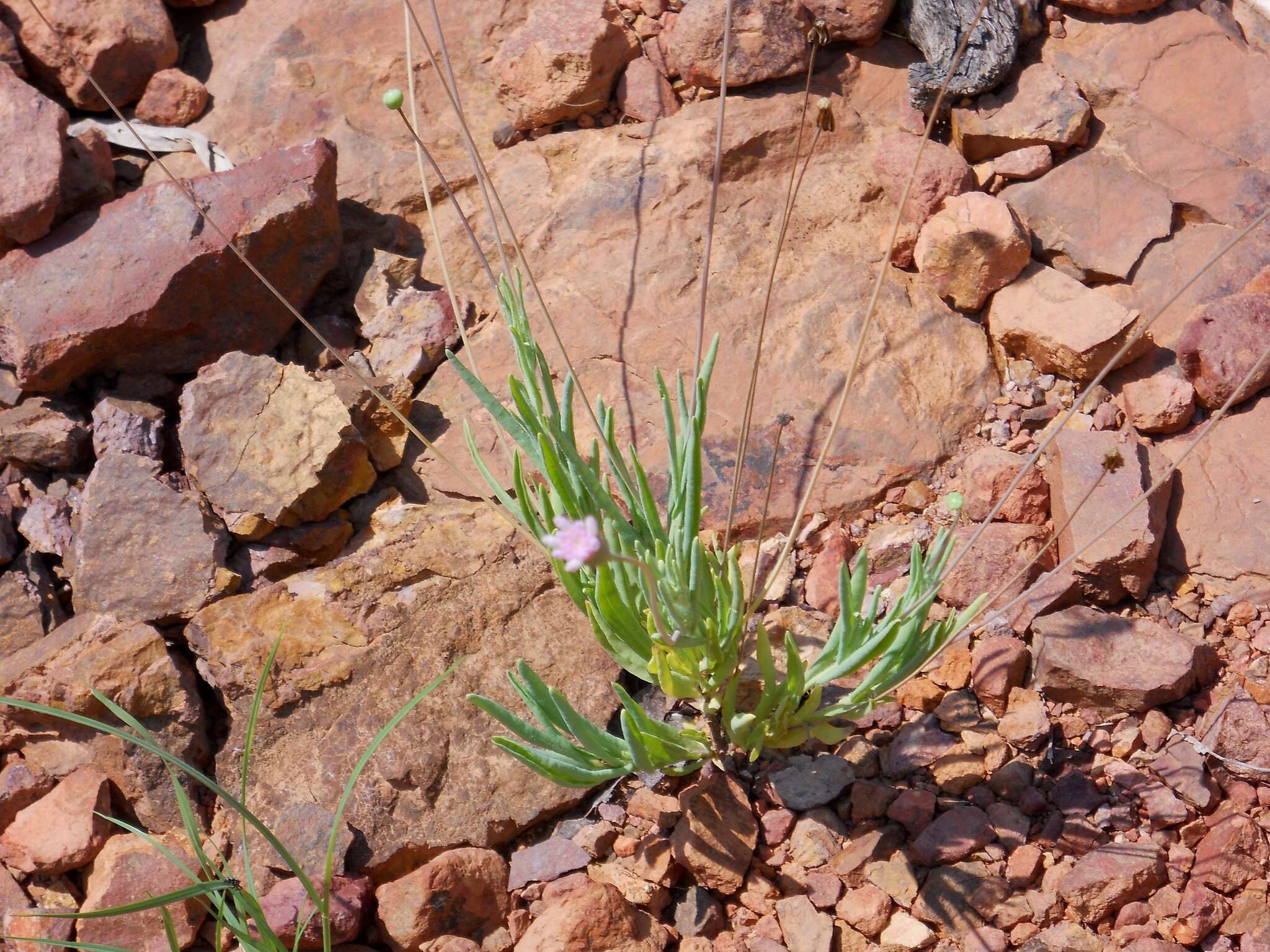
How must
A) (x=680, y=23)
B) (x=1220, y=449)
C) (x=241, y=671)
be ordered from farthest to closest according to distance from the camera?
(x=680, y=23)
(x=1220, y=449)
(x=241, y=671)


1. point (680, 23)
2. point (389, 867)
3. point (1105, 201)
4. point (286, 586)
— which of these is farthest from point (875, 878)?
point (680, 23)

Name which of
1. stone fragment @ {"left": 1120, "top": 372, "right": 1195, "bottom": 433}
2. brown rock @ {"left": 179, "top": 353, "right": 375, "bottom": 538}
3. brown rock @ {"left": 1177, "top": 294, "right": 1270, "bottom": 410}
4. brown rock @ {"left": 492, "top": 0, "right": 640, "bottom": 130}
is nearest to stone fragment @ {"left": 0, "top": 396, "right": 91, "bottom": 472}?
brown rock @ {"left": 179, "top": 353, "right": 375, "bottom": 538}

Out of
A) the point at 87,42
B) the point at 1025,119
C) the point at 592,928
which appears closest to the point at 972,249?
the point at 1025,119

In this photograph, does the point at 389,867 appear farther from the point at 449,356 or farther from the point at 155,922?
the point at 449,356

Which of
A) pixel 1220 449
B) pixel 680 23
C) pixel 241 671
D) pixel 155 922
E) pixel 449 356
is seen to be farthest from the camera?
pixel 680 23

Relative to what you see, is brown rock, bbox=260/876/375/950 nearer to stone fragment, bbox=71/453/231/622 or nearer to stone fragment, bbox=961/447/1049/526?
stone fragment, bbox=71/453/231/622

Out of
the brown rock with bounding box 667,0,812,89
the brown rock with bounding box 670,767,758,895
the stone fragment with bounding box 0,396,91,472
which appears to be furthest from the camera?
the brown rock with bounding box 667,0,812,89

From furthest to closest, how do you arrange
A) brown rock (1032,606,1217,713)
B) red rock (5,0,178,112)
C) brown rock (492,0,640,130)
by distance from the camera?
red rock (5,0,178,112)
brown rock (492,0,640,130)
brown rock (1032,606,1217,713)

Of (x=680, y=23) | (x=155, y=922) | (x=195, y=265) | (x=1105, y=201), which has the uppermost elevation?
(x=680, y=23)
